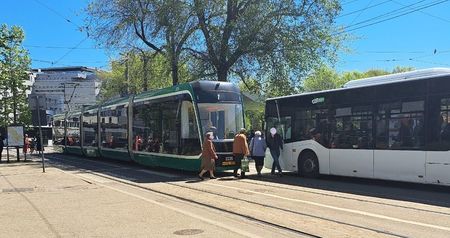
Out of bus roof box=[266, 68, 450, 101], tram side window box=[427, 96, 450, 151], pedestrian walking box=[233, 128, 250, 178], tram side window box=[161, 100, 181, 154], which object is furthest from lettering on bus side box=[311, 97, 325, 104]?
tram side window box=[161, 100, 181, 154]

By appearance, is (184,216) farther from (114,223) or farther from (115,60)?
(115,60)

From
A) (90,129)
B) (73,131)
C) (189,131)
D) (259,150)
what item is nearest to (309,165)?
(259,150)

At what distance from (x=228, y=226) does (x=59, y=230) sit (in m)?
2.80

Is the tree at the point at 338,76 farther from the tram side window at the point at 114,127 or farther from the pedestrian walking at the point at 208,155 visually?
the pedestrian walking at the point at 208,155

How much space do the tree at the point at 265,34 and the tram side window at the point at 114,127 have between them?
6.60 meters

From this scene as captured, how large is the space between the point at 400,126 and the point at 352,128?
1779 millimetres

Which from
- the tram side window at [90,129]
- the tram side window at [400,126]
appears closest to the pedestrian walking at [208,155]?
the tram side window at [400,126]

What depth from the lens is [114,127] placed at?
25969mm

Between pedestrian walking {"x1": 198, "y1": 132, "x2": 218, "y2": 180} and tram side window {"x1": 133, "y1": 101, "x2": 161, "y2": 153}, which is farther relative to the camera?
tram side window {"x1": 133, "y1": 101, "x2": 161, "y2": 153}

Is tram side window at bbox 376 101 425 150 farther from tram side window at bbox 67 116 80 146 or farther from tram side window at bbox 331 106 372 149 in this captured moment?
tram side window at bbox 67 116 80 146

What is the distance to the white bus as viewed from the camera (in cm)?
1305

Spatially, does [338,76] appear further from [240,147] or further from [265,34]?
[240,147]

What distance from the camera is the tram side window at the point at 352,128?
15.0 metres

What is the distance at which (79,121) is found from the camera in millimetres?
33188
